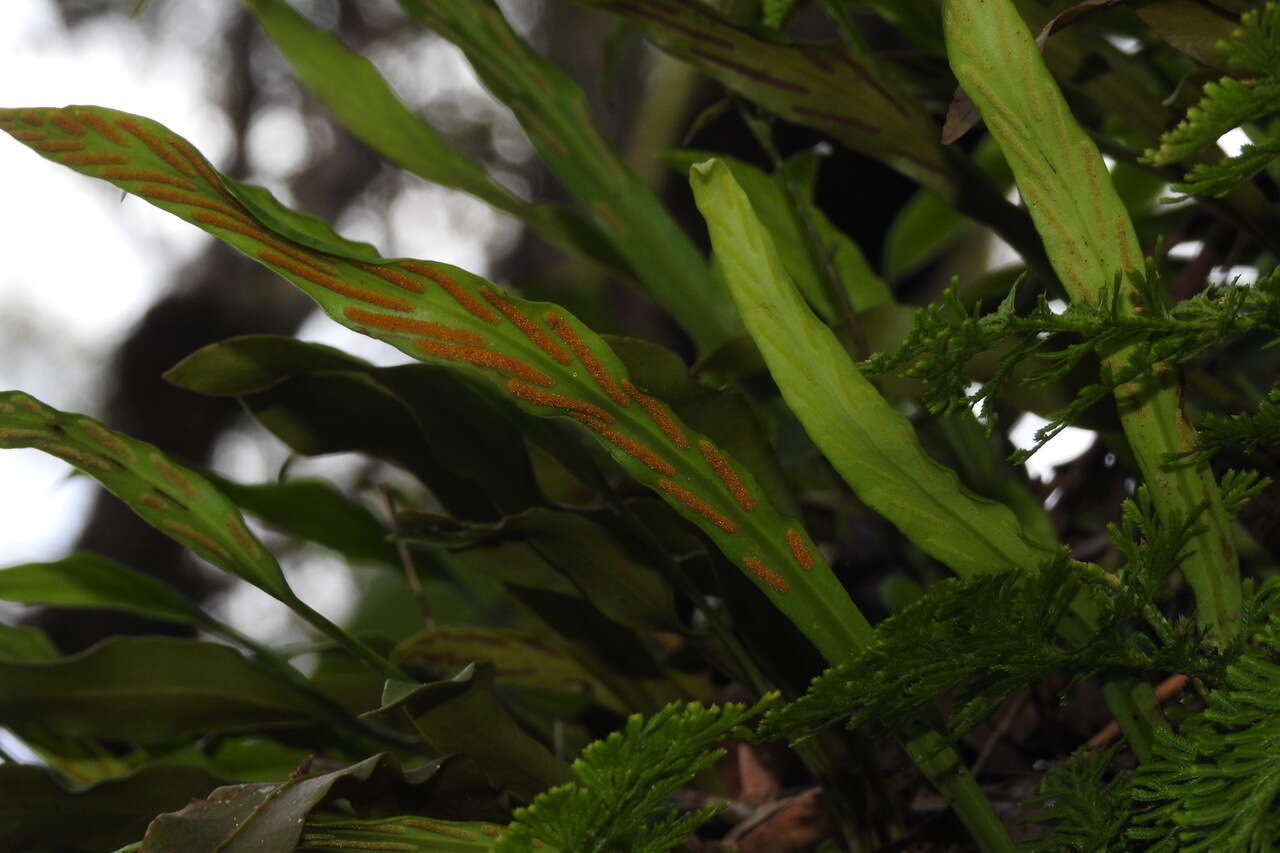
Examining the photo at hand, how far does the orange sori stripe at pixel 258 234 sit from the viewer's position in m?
0.35

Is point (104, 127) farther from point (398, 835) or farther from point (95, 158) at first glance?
point (398, 835)

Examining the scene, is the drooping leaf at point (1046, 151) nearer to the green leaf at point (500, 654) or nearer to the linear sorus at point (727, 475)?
the linear sorus at point (727, 475)

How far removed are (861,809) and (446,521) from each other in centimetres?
25

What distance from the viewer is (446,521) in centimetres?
53

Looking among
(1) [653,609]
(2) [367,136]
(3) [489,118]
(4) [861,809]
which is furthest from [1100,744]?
(3) [489,118]

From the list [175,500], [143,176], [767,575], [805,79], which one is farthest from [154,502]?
[805,79]

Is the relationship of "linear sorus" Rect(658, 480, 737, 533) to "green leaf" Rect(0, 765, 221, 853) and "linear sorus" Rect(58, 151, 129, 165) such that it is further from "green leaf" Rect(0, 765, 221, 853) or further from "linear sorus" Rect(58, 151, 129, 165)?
"green leaf" Rect(0, 765, 221, 853)

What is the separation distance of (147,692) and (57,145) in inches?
12.8

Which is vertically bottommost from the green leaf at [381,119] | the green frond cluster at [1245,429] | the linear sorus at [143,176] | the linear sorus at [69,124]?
the green frond cluster at [1245,429]

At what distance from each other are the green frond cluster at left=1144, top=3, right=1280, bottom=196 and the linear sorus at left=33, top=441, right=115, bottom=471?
40cm

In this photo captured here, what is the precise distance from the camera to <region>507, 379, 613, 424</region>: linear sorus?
352 millimetres

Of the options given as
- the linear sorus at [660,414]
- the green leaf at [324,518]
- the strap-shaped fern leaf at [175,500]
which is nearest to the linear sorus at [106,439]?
the strap-shaped fern leaf at [175,500]

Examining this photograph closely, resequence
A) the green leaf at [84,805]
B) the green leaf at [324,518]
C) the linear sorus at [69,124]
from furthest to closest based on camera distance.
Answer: the green leaf at [324,518], the green leaf at [84,805], the linear sorus at [69,124]

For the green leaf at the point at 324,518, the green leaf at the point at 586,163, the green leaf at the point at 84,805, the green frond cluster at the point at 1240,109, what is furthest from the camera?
the green leaf at the point at 324,518
